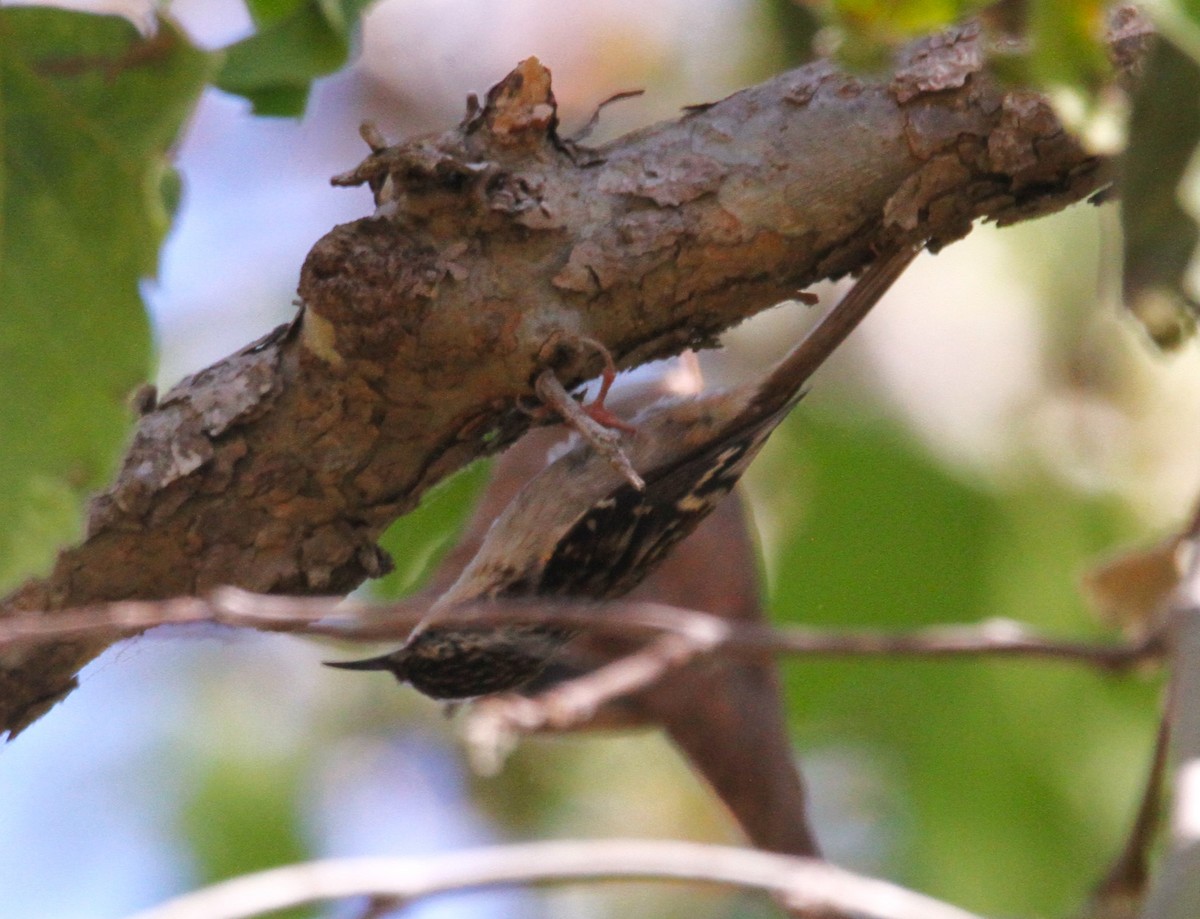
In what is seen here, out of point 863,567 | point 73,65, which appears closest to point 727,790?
point 863,567

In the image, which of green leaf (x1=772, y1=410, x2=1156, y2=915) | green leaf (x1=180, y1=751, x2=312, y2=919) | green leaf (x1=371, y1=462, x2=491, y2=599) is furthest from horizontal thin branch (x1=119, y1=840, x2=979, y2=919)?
green leaf (x1=180, y1=751, x2=312, y2=919)

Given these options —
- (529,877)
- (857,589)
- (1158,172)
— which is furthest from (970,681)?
(1158,172)

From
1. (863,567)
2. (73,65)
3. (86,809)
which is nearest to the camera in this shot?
(73,65)

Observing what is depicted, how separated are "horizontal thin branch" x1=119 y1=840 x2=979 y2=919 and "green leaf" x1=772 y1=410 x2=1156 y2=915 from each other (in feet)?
9.68

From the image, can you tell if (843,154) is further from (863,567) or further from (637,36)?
(637,36)

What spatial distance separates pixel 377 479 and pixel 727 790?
5.02ft

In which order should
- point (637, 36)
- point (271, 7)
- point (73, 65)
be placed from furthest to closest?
point (637, 36) → point (271, 7) → point (73, 65)

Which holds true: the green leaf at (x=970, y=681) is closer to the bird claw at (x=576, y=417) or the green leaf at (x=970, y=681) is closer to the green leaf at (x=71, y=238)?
the bird claw at (x=576, y=417)

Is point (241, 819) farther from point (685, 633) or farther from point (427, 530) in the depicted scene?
point (685, 633)

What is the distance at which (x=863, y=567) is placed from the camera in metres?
4.80

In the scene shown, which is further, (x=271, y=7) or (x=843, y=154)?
(x=843, y=154)

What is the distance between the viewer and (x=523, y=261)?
258cm

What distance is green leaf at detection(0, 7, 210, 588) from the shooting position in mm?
1742

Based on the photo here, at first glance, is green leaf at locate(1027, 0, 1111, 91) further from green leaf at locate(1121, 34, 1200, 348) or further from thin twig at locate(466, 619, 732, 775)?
thin twig at locate(466, 619, 732, 775)
